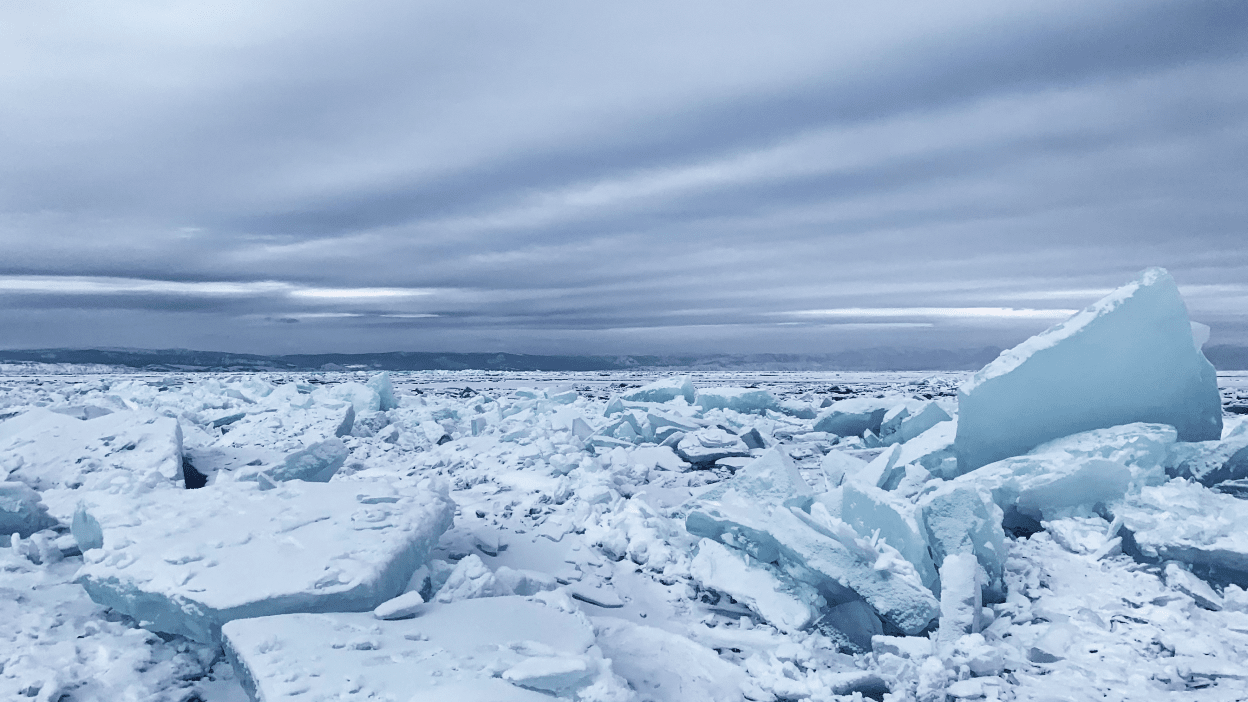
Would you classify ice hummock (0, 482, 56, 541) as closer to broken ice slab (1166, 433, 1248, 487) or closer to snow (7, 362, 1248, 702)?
snow (7, 362, 1248, 702)

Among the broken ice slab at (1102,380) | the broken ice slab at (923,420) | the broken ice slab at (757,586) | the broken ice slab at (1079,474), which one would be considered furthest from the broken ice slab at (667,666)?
the broken ice slab at (923,420)

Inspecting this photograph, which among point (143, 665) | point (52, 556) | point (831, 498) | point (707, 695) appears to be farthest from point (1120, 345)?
point (52, 556)

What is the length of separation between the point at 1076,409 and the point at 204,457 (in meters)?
6.58

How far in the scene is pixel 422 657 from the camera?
2.47m

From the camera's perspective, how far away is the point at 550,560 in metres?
4.22

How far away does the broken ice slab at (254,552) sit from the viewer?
2.80m

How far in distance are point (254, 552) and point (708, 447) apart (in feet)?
14.9

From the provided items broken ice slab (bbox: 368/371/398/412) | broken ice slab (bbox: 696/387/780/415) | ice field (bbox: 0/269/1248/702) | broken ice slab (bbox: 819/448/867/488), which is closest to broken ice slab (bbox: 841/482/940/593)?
ice field (bbox: 0/269/1248/702)

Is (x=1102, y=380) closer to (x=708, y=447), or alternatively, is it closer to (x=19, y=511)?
(x=708, y=447)

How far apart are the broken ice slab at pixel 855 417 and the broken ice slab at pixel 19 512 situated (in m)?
7.80

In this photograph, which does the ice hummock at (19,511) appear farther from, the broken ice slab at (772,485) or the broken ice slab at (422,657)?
the broken ice slab at (772,485)

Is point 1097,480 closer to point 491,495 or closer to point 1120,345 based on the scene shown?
point 1120,345

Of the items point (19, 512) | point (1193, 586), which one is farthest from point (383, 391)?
point (1193, 586)

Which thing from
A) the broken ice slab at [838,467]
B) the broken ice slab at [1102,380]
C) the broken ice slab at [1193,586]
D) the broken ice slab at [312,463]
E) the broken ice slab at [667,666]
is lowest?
the broken ice slab at [667,666]
